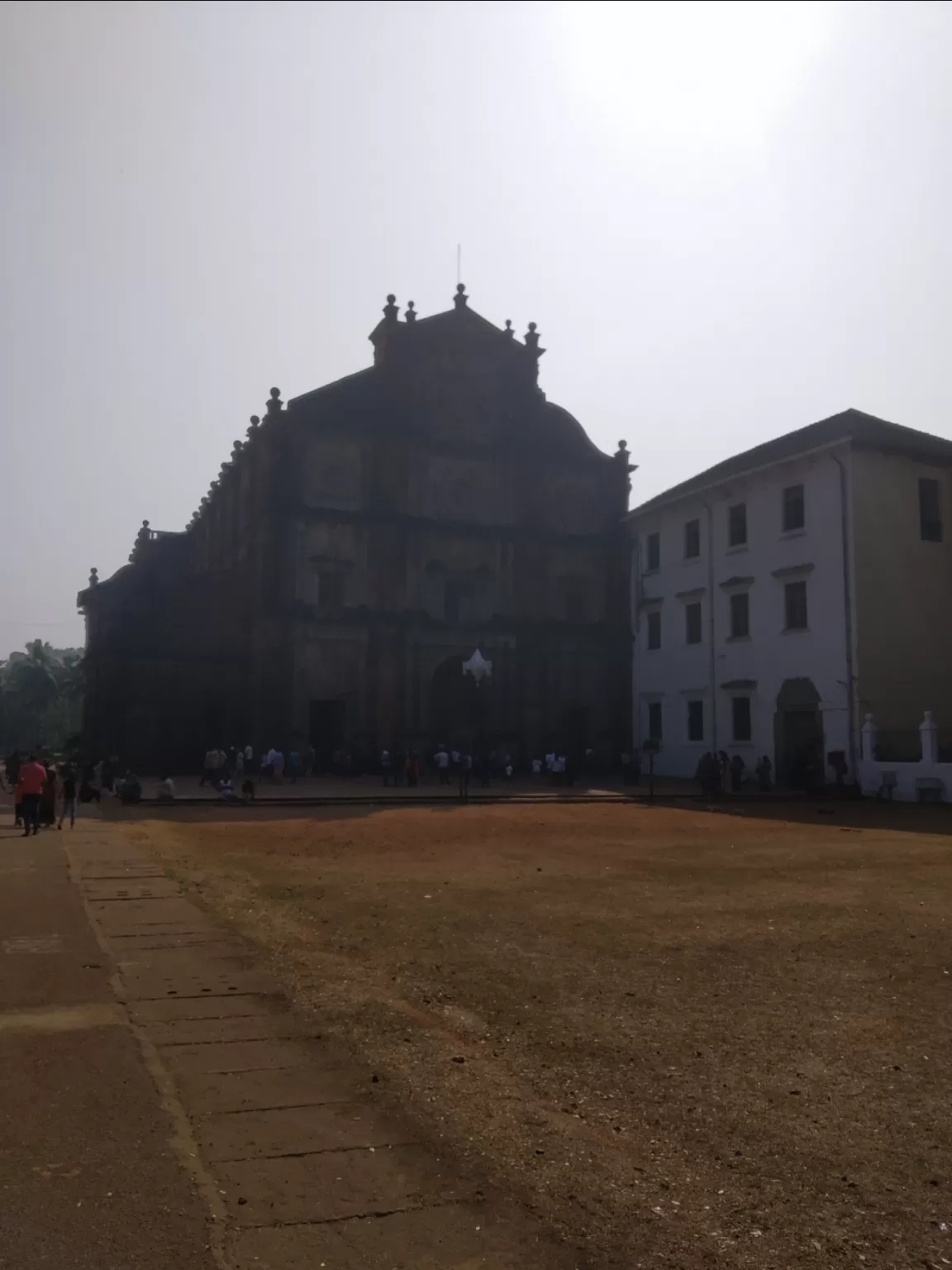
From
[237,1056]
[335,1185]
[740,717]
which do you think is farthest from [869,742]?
[335,1185]

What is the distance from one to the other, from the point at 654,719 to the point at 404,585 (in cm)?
1068

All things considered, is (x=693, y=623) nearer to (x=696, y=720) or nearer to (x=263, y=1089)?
(x=696, y=720)

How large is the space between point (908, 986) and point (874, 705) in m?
23.8

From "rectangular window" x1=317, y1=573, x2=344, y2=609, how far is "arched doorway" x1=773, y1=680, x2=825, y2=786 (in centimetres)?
1588

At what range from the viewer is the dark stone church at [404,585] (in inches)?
1512

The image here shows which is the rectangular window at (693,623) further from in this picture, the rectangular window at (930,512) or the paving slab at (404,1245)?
the paving slab at (404,1245)

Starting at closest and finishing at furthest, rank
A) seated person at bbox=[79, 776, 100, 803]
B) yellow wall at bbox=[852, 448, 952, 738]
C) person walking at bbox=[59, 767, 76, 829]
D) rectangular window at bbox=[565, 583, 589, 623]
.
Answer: person walking at bbox=[59, 767, 76, 829] → seated person at bbox=[79, 776, 100, 803] → yellow wall at bbox=[852, 448, 952, 738] → rectangular window at bbox=[565, 583, 589, 623]

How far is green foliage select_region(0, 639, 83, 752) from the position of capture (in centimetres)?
6931

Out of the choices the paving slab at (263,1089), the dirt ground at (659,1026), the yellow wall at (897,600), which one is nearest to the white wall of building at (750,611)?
the yellow wall at (897,600)

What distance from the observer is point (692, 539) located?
3847 cm

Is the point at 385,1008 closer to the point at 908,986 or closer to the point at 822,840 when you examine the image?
the point at 908,986

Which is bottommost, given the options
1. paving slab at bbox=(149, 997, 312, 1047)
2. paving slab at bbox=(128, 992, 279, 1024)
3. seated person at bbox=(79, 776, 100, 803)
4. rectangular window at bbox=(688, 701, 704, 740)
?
paving slab at bbox=(149, 997, 312, 1047)

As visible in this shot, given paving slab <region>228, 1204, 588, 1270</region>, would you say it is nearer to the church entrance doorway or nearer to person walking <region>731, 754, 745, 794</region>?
person walking <region>731, 754, 745, 794</region>

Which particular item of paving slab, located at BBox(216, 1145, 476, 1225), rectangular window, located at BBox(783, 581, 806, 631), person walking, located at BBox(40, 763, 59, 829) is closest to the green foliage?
rectangular window, located at BBox(783, 581, 806, 631)
